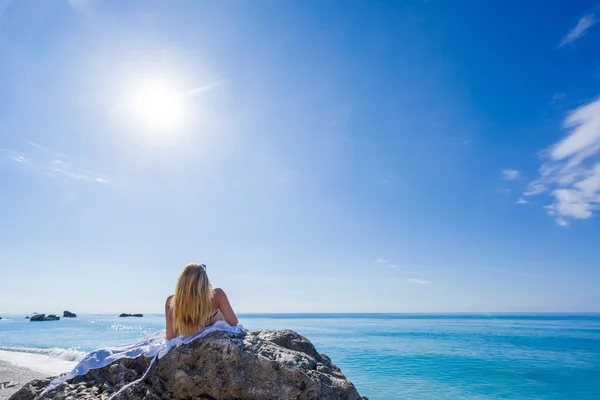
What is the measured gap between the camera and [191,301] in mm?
4176

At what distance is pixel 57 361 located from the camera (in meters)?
19.1

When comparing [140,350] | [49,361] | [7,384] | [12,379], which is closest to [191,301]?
[140,350]

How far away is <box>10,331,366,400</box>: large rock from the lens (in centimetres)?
377

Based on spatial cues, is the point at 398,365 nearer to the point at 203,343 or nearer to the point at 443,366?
the point at 443,366

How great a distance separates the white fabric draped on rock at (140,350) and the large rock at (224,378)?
81mm

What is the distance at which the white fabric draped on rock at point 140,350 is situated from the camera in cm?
419

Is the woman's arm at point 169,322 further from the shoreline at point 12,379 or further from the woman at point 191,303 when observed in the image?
the shoreline at point 12,379

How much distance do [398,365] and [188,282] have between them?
19.1 m

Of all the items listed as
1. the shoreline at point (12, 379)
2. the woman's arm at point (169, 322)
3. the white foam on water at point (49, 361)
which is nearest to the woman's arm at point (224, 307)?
the woman's arm at point (169, 322)

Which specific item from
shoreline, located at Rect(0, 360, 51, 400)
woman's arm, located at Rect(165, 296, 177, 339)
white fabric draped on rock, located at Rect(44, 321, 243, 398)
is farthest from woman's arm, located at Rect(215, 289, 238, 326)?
shoreline, located at Rect(0, 360, 51, 400)

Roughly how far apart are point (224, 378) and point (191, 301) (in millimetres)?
961

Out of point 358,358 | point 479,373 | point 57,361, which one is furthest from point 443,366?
point 57,361

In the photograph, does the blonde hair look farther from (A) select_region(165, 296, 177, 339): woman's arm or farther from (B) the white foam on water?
(B) the white foam on water

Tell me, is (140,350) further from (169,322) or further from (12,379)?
(12,379)
